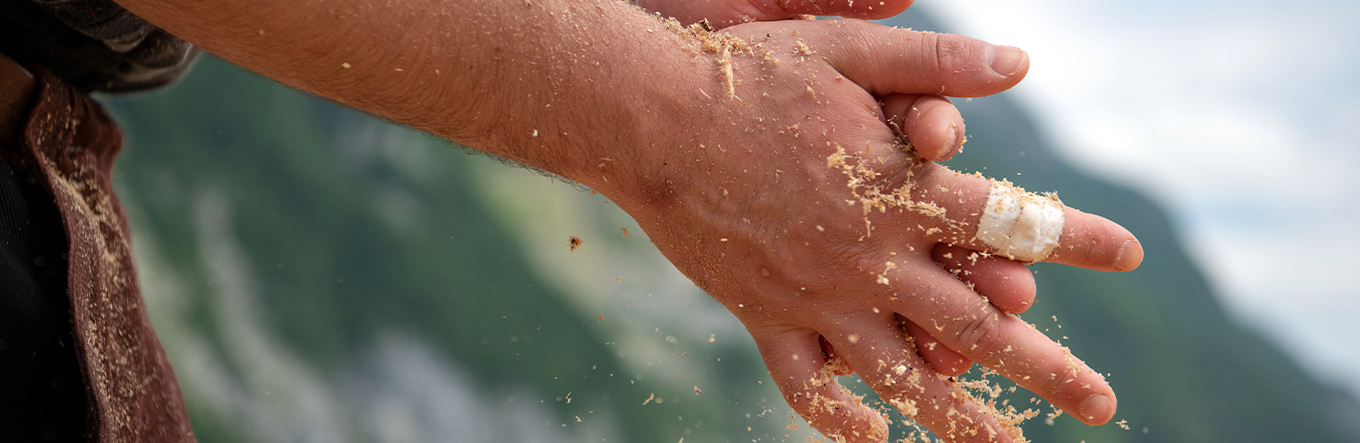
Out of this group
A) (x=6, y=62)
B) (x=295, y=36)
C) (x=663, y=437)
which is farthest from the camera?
(x=663, y=437)

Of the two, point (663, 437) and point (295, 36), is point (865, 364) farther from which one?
point (663, 437)

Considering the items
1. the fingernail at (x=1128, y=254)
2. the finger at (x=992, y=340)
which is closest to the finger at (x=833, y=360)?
the finger at (x=992, y=340)

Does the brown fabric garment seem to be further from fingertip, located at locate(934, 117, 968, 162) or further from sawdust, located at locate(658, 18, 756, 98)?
fingertip, located at locate(934, 117, 968, 162)

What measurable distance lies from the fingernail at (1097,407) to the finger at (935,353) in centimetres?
13

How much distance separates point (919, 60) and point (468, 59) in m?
0.48

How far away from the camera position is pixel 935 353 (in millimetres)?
806

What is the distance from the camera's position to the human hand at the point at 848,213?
2.39 ft

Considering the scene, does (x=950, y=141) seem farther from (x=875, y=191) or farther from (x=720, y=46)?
(x=720, y=46)

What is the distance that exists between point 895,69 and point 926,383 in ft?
1.19

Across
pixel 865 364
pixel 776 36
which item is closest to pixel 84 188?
pixel 776 36

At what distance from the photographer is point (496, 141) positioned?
74 cm

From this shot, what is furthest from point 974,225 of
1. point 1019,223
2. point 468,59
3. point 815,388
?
point 468,59

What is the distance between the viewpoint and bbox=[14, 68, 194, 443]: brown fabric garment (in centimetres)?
71

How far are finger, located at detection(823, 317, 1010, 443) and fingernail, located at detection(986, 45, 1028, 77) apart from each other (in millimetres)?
305
